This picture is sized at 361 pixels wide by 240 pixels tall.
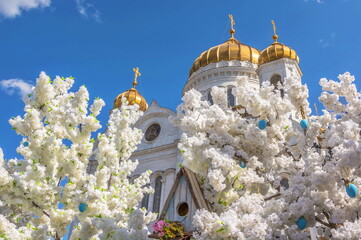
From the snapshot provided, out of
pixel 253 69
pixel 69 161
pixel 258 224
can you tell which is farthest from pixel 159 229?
pixel 253 69

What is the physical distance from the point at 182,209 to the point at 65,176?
3057 mm

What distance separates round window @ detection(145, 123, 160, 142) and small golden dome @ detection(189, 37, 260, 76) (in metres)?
6.45

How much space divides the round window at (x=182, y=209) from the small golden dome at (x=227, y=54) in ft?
65.0

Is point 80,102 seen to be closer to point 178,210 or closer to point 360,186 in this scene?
point 178,210

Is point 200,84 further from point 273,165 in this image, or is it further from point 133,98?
point 273,165

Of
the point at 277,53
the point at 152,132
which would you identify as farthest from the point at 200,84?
the point at 277,53

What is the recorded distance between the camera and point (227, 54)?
2555 centimetres

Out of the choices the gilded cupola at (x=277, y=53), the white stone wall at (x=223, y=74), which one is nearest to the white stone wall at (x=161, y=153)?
the white stone wall at (x=223, y=74)

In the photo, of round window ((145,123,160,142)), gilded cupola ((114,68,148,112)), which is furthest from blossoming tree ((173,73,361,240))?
gilded cupola ((114,68,148,112))

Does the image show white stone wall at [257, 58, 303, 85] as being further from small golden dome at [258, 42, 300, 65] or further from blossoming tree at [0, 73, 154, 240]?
blossoming tree at [0, 73, 154, 240]

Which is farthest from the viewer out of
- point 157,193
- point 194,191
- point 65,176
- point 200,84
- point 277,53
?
point 200,84

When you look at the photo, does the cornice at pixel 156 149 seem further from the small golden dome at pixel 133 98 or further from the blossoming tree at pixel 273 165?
the blossoming tree at pixel 273 165

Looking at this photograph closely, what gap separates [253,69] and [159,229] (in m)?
20.2

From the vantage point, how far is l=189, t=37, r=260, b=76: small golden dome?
83.6 ft
